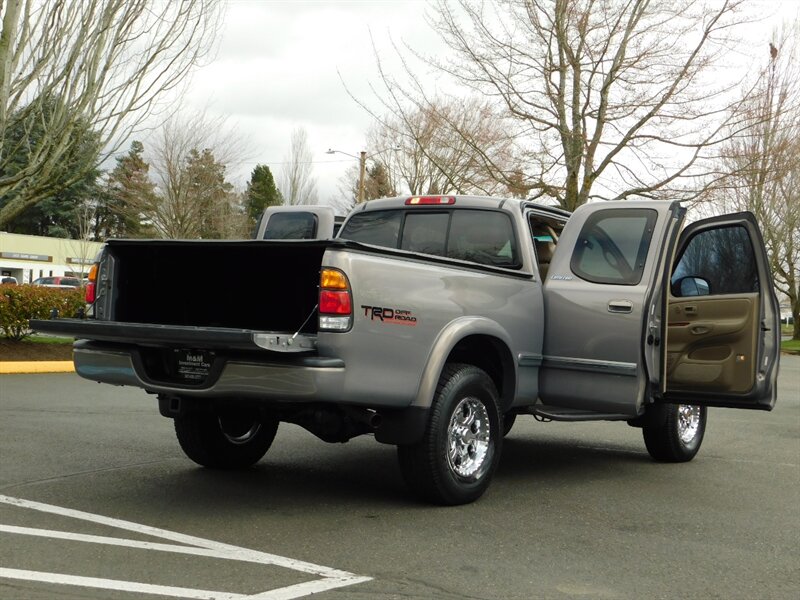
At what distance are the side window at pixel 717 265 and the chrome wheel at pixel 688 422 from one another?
122 cm

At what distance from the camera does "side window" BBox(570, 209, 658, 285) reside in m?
7.02

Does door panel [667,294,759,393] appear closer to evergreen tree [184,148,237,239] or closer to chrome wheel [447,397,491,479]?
chrome wheel [447,397,491,479]

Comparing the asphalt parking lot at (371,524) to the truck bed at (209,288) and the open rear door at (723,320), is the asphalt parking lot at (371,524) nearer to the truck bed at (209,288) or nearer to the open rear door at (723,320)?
the open rear door at (723,320)

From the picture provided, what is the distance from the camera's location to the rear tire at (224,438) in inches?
275

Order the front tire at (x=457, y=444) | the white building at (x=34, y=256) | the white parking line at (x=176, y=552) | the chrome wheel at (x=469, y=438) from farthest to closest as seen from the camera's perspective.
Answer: the white building at (x=34, y=256)
the chrome wheel at (x=469, y=438)
the front tire at (x=457, y=444)
the white parking line at (x=176, y=552)

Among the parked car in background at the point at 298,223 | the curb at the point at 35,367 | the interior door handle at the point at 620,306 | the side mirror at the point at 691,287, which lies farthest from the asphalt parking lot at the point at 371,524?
the curb at the point at 35,367

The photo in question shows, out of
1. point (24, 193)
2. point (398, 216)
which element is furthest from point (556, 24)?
point (398, 216)

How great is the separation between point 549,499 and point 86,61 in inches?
442

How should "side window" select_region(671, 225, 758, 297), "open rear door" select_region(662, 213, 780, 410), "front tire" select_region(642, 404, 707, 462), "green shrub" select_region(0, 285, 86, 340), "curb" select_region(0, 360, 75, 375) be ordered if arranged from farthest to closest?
"green shrub" select_region(0, 285, 86, 340), "curb" select_region(0, 360, 75, 375), "front tire" select_region(642, 404, 707, 462), "side window" select_region(671, 225, 758, 297), "open rear door" select_region(662, 213, 780, 410)

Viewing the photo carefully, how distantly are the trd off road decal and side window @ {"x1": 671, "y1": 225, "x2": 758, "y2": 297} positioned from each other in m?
2.87

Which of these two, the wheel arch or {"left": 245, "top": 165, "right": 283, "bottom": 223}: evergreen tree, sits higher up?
{"left": 245, "top": 165, "right": 283, "bottom": 223}: evergreen tree

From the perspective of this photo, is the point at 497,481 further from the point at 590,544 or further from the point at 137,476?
the point at 137,476

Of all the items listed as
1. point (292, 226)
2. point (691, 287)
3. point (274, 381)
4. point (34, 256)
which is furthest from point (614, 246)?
point (34, 256)

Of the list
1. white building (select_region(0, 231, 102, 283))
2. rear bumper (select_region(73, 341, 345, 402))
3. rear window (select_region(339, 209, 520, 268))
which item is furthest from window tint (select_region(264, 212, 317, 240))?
white building (select_region(0, 231, 102, 283))
